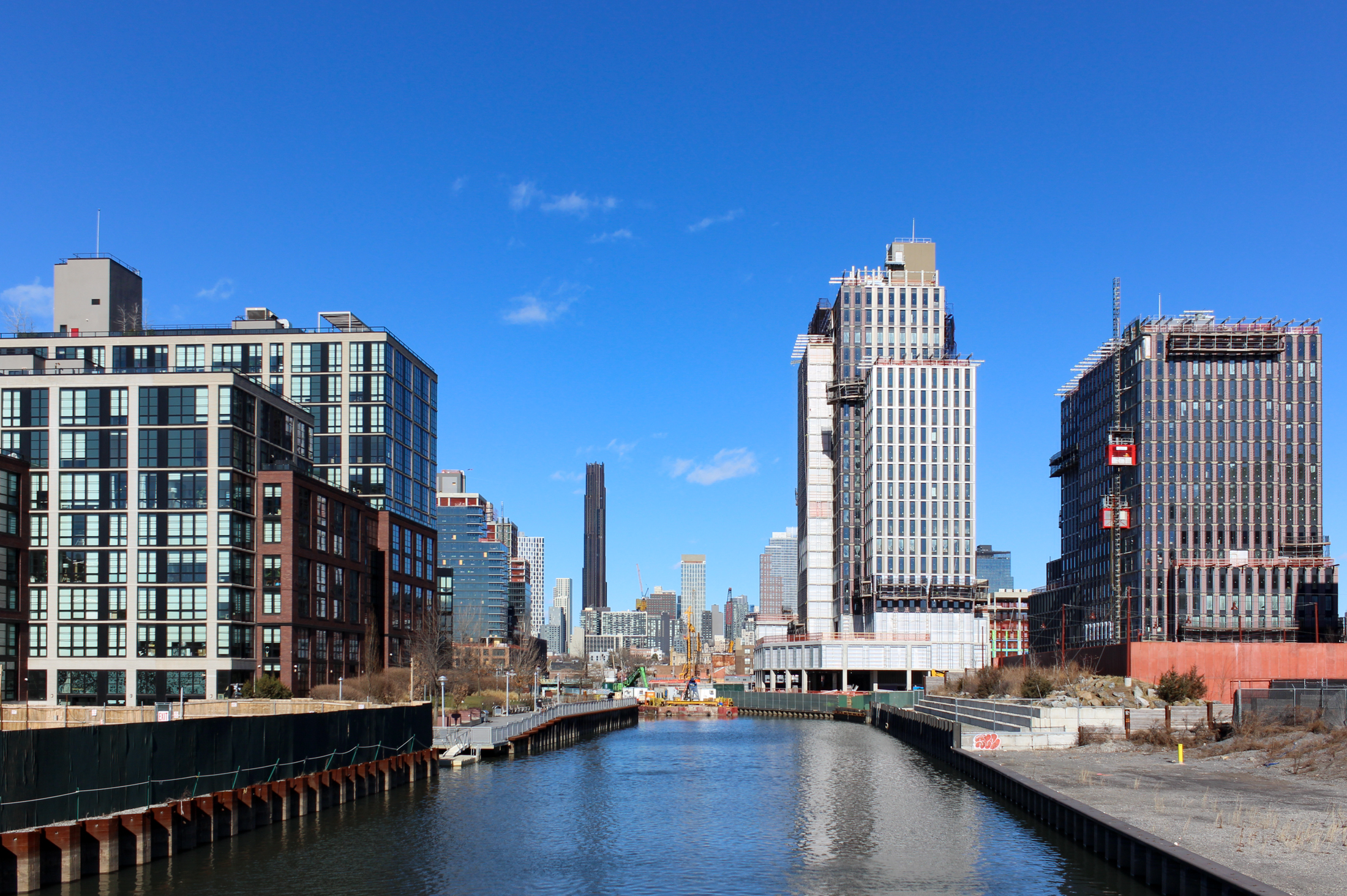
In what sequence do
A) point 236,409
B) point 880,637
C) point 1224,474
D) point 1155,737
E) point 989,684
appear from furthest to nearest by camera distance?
1. point 880,637
2. point 1224,474
3. point 989,684
4. point 236,409
5. point 1155,737

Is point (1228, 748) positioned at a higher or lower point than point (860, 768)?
higher

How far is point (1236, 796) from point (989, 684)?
72.8 metres

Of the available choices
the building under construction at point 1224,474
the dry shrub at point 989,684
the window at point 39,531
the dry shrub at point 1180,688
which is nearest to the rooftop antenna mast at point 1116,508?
the building under construction at point 1224,474

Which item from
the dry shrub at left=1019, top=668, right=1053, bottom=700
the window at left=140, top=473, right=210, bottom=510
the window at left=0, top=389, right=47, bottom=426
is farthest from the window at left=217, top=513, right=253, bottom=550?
the dry shrub at left=1019, top=668, right=1053, bottom=700

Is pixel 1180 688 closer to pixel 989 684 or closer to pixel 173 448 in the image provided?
pixel 989 684

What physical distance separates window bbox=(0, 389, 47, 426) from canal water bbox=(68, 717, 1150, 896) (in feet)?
198

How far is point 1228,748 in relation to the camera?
2468 inches

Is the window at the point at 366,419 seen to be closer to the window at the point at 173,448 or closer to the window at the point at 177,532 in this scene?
the window at the point at 173,448

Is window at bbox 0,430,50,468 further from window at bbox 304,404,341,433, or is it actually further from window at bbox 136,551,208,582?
window at bbox 304,404,341,433

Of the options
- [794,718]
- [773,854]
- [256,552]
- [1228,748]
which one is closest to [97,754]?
[773,854]

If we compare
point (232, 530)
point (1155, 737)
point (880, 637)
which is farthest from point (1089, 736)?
point (880, 637)

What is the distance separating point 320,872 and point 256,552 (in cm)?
7737

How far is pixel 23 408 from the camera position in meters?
112

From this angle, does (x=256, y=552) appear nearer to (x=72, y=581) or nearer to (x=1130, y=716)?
(x=72, y=581)
